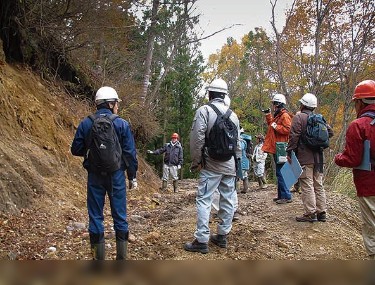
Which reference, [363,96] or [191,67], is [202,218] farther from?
[191,67]

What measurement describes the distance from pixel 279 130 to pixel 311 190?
72.7 inches

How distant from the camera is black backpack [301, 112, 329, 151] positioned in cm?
623

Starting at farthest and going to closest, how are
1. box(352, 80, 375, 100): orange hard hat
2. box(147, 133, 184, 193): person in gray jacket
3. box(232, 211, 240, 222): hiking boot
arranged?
box(147, 133, 184, 193): person in gray jacket, box(232, 211, 240, 222): hiking boot, box(352, 80, 375, 100): orange hard hat

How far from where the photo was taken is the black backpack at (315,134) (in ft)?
20.4

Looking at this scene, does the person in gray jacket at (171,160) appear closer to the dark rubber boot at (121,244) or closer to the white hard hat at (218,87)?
the white hard hat at (218,87)

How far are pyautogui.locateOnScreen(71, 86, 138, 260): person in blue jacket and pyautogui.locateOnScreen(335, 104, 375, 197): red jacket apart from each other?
2.48m

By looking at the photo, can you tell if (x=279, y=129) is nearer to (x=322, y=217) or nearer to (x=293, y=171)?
(x=293, y=171)

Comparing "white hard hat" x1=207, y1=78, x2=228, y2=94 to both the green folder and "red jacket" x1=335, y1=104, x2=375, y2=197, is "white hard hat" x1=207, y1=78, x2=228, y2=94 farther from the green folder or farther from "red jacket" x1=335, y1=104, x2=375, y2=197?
the green folder

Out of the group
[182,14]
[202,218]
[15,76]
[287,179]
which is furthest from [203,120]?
[182,14]

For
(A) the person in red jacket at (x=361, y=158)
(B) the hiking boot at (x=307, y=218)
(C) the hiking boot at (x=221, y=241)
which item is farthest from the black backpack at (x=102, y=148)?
(B) the hiking boot at (x=307, y=218)

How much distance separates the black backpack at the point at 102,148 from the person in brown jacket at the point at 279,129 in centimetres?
442

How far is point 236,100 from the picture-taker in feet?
105

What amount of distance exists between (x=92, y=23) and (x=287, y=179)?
7075mm

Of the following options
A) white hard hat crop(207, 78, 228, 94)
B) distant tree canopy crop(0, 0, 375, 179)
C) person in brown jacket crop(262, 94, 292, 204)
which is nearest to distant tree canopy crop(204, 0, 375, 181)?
distant tree canopy crop(0, 0, 375, 179)
